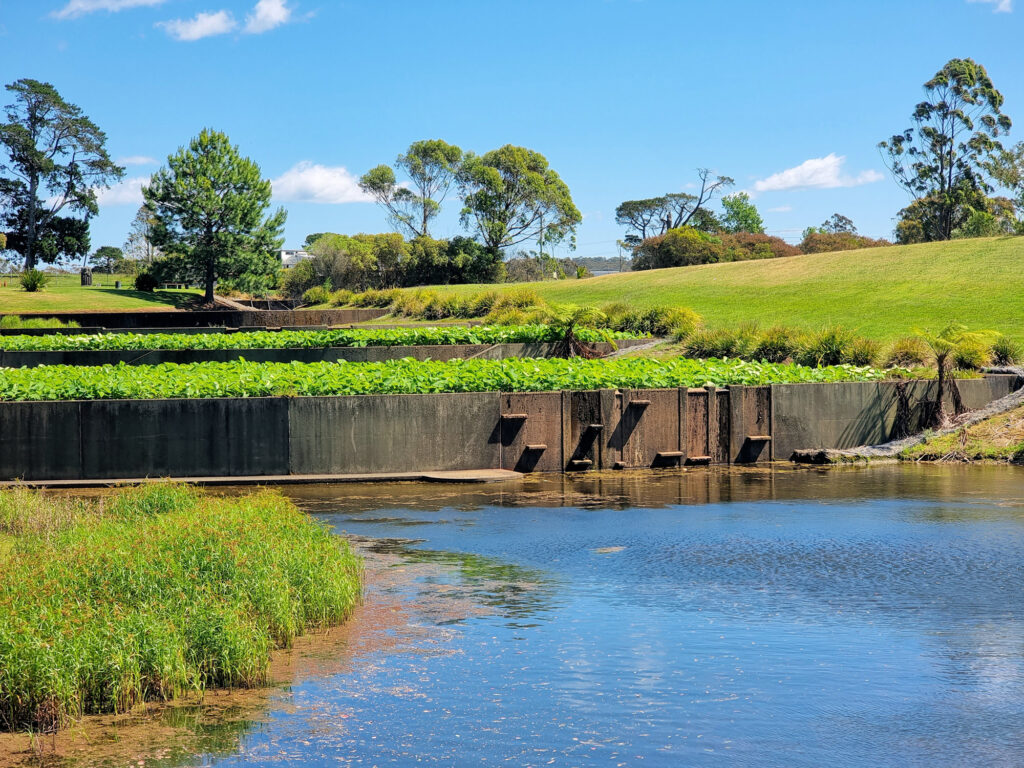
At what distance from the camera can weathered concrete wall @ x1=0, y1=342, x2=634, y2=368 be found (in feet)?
92.1

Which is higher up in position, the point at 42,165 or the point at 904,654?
the point at 42,165

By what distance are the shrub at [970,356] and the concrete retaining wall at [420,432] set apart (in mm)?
4185

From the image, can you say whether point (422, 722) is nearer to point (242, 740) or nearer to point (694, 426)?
point (242, 740)

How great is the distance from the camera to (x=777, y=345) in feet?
85.3

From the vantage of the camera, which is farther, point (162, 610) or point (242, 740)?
point (162, 610)

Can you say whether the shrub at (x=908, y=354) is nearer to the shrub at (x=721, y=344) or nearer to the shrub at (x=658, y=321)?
the shrub at (x=721, y=344)

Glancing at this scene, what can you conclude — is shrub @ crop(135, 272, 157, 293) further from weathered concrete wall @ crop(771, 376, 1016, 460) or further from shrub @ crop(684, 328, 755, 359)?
weathered concrete wall @ crop(771, 376, 1016, 460)

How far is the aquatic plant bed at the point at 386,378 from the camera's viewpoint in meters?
17.8

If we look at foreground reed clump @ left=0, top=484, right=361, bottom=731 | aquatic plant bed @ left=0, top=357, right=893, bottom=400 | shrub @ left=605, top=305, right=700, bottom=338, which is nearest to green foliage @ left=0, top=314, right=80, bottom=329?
aquatic plant bed @ left=0, top=357, right=893, bottom=400

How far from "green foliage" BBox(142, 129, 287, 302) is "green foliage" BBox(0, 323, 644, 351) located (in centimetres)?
3274

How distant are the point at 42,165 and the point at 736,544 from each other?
76912mm

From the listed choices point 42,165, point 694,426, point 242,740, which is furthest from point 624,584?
point 42,165

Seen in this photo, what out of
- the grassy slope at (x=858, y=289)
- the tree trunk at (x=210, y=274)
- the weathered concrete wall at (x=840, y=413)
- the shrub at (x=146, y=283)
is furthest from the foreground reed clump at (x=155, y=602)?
the shrub at (x=146, y=283)

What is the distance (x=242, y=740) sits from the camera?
21.0ft
